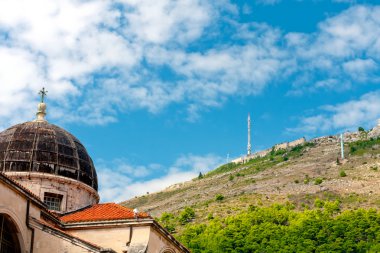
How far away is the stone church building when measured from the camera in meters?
25.3

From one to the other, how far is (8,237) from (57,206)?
21.7 feet

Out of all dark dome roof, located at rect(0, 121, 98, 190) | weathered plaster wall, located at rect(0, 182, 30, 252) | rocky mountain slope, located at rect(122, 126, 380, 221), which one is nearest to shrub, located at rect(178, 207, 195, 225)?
rocky mountain slope, located at rect(122, 126, 380, 221)

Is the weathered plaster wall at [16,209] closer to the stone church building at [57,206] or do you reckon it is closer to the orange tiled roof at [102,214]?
the stone church building at [57,206]

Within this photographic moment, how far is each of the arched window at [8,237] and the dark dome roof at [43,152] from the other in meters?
6.35

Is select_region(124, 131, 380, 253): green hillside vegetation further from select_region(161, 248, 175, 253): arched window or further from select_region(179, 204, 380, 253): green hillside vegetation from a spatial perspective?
select_region(161, 248, 175, 253): arched window

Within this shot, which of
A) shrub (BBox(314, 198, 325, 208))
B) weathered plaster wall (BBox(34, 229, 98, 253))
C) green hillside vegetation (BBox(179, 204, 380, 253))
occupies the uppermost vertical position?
shrub (BBox(314, 198, 325, 208))

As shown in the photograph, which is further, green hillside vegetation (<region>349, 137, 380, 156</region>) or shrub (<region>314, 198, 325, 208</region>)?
green hillside vegetation (<region>349, 137, 380, 156</region>)

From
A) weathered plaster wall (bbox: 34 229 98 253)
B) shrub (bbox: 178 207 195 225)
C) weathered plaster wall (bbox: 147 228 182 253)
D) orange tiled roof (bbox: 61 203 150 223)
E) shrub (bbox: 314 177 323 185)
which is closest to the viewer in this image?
weathered plaster wall (bbox: 34 229 98 253)

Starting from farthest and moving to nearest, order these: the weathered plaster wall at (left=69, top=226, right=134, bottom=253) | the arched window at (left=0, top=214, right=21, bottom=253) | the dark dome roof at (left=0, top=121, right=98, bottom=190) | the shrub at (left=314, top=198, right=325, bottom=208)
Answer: the shrub at (left=314, top=198, right=325, bottom=208)
the dark dome roof at (left=0, top=121, right=98, bottom=190)
the weathered plaster wall at (left=69, top=226, right=134, bottom=253)
the arched window at (left=0, top=214, right=21, bottom=253)

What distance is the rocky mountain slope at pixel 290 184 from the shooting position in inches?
5748

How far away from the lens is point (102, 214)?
1157 inches

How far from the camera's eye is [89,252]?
26.0 m

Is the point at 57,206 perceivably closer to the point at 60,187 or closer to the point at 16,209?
the point at 60,187

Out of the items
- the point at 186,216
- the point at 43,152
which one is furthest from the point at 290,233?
the point at 43,152
